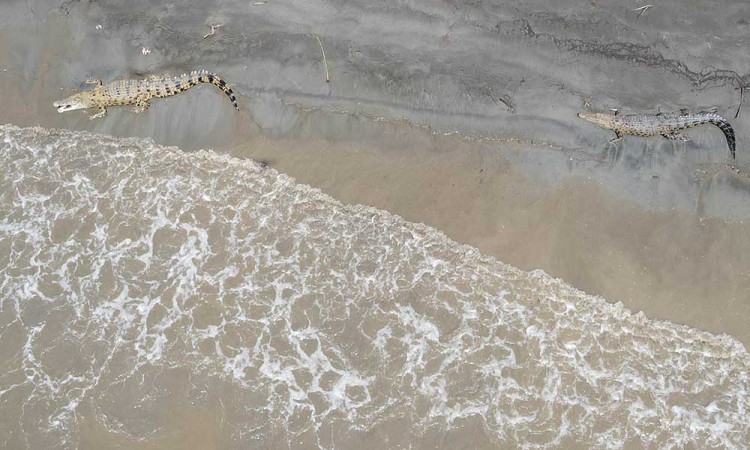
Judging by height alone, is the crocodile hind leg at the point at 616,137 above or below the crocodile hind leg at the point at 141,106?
above

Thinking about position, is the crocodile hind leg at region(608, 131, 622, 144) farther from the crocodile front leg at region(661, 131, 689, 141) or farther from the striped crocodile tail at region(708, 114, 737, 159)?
the striped crocodile tail at region(708, 114, 737, 159)

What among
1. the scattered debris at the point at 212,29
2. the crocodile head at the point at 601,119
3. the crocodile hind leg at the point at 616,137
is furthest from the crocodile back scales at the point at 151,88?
the crocodile hind leg at the point at 616,137

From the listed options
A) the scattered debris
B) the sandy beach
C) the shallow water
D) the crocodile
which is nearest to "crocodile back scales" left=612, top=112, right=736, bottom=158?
the crocodile

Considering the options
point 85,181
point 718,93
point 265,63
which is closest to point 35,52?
point 85,181

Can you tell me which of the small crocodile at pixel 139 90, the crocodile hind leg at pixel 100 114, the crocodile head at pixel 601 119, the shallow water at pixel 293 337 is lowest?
the shallow water at pixel 293 337

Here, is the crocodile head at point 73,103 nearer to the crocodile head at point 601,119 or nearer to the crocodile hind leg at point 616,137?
the crocodile head at point 601,119

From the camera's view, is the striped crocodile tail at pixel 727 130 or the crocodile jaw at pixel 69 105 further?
the crocodile jaw at pixel 69 105

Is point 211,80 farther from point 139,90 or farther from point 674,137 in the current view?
point 674,137
